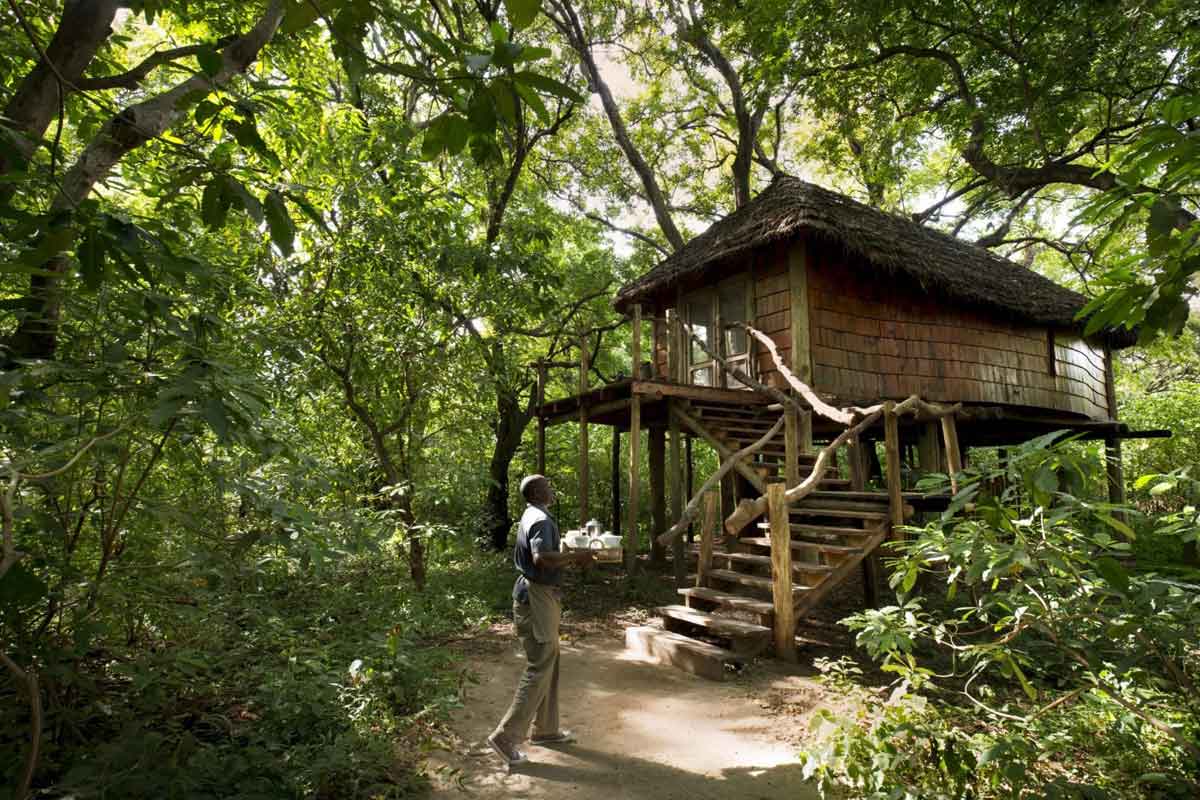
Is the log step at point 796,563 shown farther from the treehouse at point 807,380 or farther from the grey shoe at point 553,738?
the grey shoe at point 553,738

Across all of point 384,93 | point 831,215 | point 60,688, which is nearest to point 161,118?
point 60,688

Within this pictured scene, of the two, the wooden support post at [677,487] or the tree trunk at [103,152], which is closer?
the tree trunk at [103,152]

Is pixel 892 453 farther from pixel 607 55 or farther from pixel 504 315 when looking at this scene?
pixel 607 55

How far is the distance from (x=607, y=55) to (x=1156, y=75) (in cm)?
1116

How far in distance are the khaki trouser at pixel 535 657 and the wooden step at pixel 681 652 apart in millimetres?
2105

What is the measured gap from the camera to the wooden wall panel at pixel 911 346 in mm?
10219

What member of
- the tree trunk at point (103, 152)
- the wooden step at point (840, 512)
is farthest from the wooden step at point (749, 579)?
the tree trunk at point (103, 152)

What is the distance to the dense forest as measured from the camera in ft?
7.35

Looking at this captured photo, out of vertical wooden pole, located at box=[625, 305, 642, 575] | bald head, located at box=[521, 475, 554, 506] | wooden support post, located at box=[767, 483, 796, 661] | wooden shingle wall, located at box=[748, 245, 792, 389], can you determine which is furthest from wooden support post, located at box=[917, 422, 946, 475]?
bald head, located at box=[521, 475, 554, 506]

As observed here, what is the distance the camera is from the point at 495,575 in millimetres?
10633

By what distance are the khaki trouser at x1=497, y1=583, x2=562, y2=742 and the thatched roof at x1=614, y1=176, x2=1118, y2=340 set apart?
6.95 metres

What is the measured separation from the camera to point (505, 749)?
4039 millimetres

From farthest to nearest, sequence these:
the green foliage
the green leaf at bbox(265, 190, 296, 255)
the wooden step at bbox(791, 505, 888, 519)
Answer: the wooden step at bbox(791, 505, 888, 519)
the green foliage
the green leaf at bbox(265, 190, 296, 255)

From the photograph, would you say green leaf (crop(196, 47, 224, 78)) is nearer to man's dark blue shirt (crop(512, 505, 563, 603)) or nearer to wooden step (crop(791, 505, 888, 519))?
man's dark blue shirt (crop(512, 505, 563, 603))
